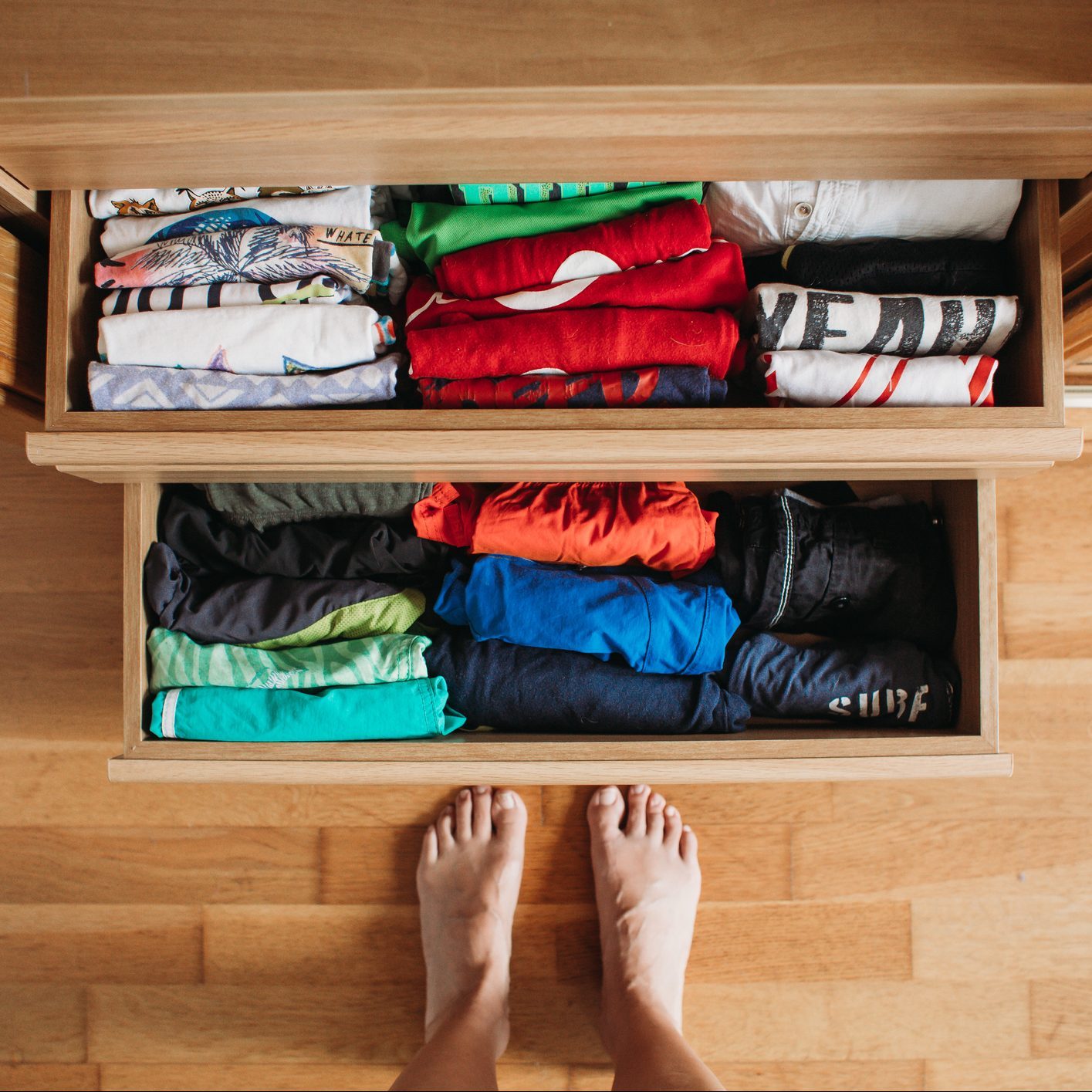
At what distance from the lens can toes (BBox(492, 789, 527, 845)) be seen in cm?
109


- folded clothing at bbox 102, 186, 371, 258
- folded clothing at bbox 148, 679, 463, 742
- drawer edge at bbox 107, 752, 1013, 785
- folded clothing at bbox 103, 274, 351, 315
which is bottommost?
drawer edge at bbox 107, 752, 1013, 785

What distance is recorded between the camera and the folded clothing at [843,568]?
33.6 inches

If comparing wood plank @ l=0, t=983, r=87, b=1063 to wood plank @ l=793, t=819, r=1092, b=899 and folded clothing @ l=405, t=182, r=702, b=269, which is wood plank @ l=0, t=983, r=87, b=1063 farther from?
folded clothing @ l=405, t=182, r=702, b=269

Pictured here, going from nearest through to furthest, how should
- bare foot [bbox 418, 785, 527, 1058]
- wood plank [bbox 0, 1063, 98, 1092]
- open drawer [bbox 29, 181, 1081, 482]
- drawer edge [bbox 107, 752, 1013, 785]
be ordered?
open drawer [bbox 29, 181, 1081, 482] < drawer edge [bbox 107, 752, 1013, 785] < bare foot [bbox 418, 785, 527, 1058] < wood plank [bbox 0, 1063, 98, 1092]

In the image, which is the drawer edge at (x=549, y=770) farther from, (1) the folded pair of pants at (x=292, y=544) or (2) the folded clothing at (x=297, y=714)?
(1) the folded pair of pants at (x=292, y=544)

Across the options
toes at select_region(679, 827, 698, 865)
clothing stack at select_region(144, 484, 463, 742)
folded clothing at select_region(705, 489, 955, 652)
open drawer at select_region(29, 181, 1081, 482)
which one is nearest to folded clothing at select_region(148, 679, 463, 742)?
clothing stack at select_region(144, 484, 463, 742)

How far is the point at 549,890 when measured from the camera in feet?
3.65

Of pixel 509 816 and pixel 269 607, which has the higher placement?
pixel 269 607

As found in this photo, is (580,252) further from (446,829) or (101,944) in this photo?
(101,944)

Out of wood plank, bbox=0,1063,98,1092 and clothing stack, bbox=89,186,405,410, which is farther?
wood plank, bbox=0,1063,98,1092

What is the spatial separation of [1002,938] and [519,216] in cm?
119

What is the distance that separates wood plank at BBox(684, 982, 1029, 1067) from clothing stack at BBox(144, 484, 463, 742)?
67 cm

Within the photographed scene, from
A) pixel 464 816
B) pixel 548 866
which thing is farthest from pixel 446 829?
pixel 548 866

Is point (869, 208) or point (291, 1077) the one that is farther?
point (291, 1077)
